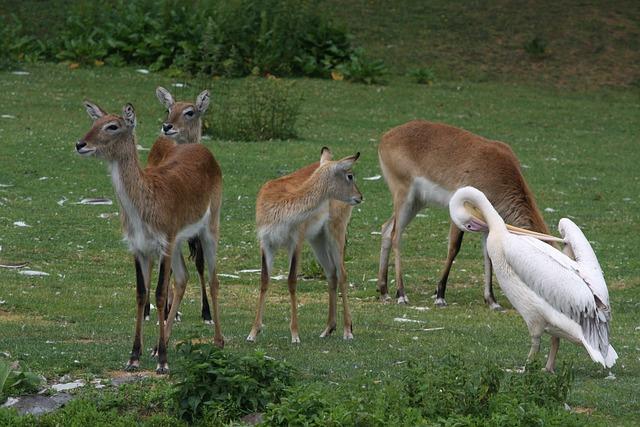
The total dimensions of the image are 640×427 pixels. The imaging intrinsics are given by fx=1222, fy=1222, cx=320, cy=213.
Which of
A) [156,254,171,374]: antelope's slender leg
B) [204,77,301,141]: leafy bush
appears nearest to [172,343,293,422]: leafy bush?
[156,254,171,374]: antelope's slender leg

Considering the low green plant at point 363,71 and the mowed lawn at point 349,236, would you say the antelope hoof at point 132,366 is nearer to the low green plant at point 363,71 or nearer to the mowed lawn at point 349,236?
the mowed lawn at point 349,236

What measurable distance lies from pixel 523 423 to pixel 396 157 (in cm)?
598

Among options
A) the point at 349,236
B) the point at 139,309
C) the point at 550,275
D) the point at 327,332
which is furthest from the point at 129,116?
the point at 349,236

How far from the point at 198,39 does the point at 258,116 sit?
476 centimetres

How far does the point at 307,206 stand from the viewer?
948cm

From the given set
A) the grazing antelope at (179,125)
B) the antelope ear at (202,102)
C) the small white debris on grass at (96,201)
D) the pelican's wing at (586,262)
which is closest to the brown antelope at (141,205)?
the grazing antelope at (179,125)

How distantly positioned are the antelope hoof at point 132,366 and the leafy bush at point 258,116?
427 inches

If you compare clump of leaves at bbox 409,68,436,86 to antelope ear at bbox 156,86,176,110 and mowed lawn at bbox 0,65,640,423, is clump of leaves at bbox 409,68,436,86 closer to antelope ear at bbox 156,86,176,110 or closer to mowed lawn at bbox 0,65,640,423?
mowed lawn at bbox 0,65,640,423

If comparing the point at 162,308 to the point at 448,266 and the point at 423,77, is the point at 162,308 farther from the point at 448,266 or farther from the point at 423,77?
the point at 423,77

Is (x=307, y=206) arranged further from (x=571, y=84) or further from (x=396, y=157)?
(x=571, y=84)

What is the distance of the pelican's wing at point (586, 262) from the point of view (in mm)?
8156

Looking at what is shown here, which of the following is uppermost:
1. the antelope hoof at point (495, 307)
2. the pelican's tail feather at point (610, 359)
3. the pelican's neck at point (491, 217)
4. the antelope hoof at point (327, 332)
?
the pelican's neck at point (491, 217)

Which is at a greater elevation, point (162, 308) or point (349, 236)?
point (162, 308)

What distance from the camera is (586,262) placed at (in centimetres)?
846
